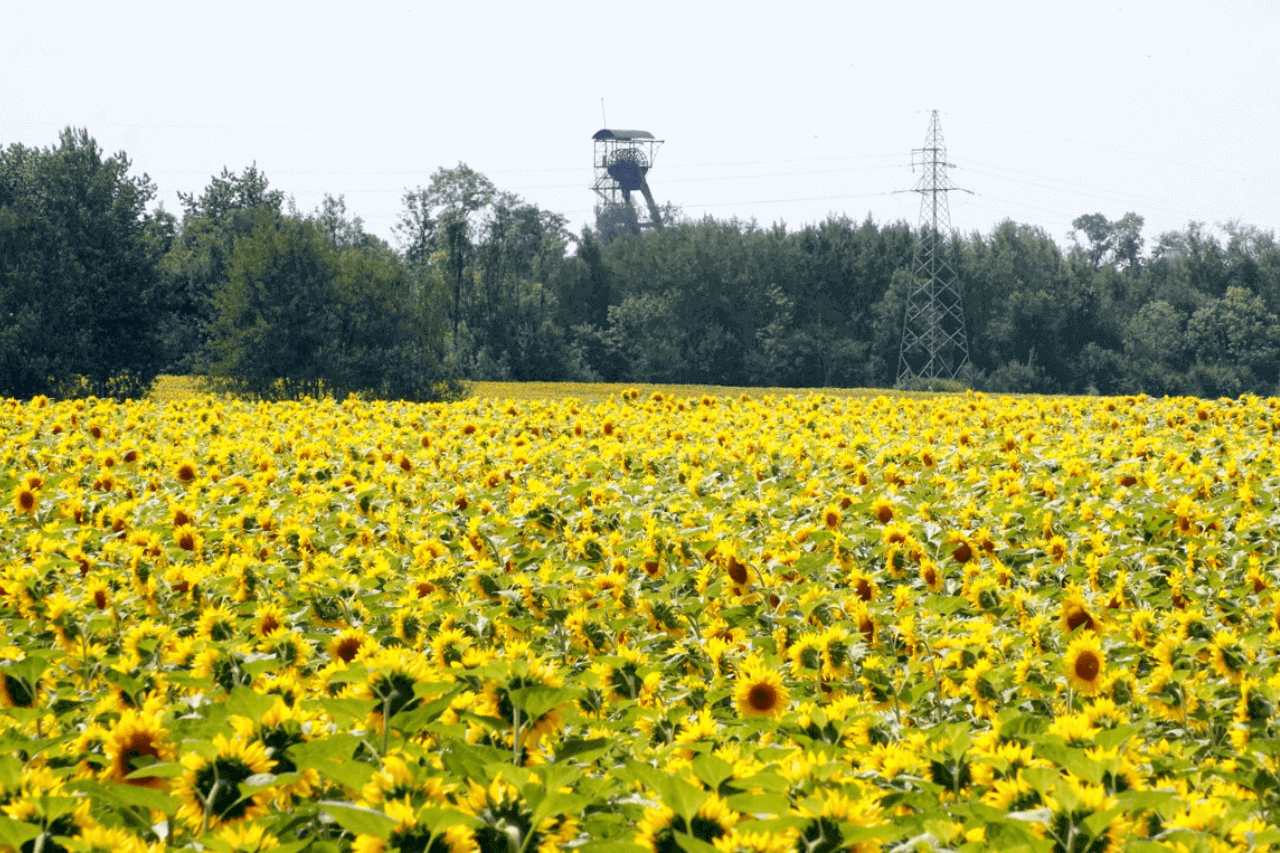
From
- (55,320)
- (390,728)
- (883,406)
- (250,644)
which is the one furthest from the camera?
(55,320)

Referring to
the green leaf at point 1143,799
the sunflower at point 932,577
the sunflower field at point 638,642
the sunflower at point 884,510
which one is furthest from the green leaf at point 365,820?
the sunflower at point 884,510

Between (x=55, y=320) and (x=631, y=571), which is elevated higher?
(x=55, y=320)

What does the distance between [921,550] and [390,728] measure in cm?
320

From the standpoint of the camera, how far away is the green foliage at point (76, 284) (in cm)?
2936

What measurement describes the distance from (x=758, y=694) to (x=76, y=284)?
31.1 metres

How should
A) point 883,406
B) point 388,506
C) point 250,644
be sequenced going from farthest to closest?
point 883,406 < point 388,506 < point 250,644

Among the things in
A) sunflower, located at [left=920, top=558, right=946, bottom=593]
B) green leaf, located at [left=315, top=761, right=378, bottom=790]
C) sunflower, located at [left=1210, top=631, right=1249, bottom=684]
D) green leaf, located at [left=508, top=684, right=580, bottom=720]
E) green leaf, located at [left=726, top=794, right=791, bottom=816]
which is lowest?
sunflower, located at [left=1210, top=631, right=1249, bottom=684]

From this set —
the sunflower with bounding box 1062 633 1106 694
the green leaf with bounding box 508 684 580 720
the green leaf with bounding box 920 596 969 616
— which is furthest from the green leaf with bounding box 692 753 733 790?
the green leaf with bounding box 920 596 969 616

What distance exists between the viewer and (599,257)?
6494cm

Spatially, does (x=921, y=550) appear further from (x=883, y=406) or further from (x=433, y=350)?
(x=433, y=350)

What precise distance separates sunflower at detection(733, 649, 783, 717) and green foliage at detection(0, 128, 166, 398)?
99.2 feet

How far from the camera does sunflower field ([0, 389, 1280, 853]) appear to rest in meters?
1.97

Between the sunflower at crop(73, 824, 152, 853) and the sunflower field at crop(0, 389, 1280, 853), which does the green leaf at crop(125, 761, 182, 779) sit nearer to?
the sunflower field at crop(0, 389, 1280, 853)

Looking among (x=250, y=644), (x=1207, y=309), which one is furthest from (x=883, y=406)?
(x=1207, y=309)
